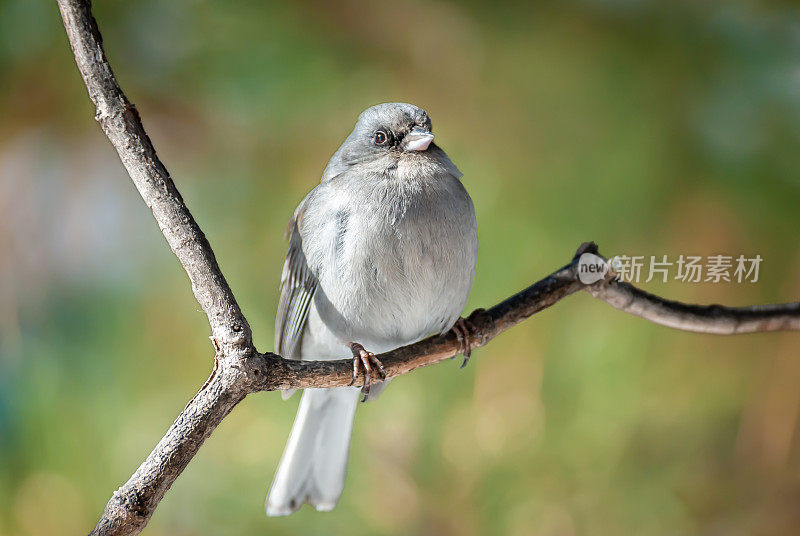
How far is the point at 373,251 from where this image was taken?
1.51 m

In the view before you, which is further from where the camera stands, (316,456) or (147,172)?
(316,456)

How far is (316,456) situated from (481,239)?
0.93m

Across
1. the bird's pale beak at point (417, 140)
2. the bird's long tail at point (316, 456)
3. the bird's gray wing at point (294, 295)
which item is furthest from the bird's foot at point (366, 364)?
the bird's pale beak at point (417, 140)

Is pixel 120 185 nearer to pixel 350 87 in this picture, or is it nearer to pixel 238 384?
pixel 350 87

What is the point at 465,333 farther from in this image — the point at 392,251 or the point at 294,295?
the point at 294,295

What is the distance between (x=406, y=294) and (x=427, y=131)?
0.36 meters

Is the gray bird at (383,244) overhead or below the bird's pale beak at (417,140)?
below

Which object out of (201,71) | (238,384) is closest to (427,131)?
(238,384)

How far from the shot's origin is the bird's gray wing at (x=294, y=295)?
1666mm

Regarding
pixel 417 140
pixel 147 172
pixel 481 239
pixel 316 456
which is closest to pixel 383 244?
pixel 417 140

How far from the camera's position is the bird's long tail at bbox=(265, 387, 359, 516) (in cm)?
189

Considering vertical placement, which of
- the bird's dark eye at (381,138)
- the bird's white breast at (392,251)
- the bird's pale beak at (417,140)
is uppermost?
the bird's dark eye at (381,138)

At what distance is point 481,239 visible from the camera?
2.39 m

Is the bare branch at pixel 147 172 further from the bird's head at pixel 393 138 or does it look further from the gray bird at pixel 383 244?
the bird's head at pixel 393 138
